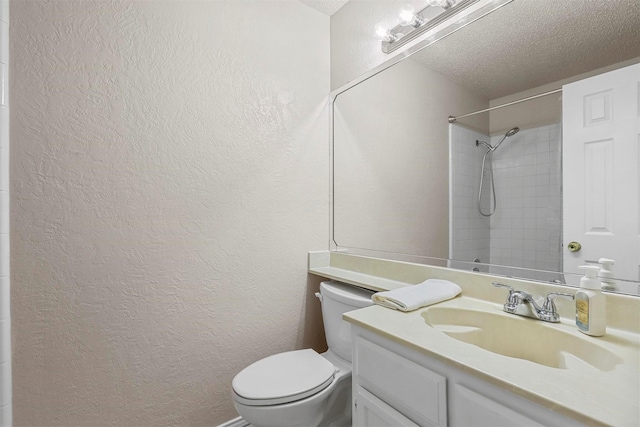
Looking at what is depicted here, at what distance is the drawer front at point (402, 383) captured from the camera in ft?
2.42

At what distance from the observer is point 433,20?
1.36 meters

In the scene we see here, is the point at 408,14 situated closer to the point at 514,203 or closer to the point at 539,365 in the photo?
the point at 514,203

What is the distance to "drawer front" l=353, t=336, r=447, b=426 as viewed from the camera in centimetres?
74

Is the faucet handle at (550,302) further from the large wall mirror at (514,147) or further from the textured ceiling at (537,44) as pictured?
the textured ceiling at (537,44)

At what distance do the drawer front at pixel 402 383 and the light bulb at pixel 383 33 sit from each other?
1.41m

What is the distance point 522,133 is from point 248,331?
1509 millimetres

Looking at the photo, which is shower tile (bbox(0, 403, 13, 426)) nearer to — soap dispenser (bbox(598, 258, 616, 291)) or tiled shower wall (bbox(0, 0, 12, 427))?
tiled shower wall (bbox(0, 0, 12, 427))

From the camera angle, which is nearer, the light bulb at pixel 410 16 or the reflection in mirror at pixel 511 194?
the reflection in mirror at pixel 511 194

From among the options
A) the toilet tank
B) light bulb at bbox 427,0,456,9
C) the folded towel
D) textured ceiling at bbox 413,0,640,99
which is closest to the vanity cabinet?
the folded towel

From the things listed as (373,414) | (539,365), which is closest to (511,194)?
(539,365)

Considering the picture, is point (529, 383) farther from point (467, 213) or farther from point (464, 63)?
point (464, 63)

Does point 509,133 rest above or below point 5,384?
above

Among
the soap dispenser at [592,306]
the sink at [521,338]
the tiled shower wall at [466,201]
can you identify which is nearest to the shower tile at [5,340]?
the sink at [521,338]

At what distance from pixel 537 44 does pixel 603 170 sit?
496 millimetres
